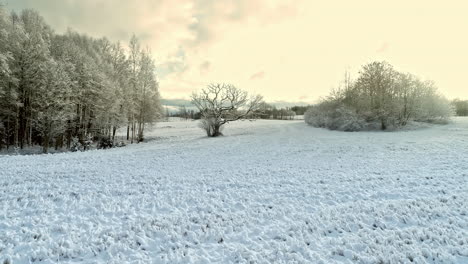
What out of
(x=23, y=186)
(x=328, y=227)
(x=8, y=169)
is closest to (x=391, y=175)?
(x=328, y=227)

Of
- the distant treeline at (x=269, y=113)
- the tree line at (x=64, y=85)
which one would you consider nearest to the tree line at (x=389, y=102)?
the distant treeline at (x=269, y=113)

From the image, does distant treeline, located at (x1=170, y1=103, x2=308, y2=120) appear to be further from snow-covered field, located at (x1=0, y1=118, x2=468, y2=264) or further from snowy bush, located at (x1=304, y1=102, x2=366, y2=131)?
snow-covered field, located at (x1=0, y1=118, x2=468, y2=264)

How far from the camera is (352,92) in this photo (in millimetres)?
33969

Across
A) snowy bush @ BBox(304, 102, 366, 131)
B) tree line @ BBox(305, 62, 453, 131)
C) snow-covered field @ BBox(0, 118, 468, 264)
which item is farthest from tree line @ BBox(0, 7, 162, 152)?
tree line @ BBox(305, 62, 453, 131)

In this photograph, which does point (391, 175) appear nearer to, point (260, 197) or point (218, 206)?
point (260, 197)

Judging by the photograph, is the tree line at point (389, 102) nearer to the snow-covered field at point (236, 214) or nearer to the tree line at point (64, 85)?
the snow-covered field at point (236, 214)

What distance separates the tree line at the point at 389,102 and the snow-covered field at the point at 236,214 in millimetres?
20388

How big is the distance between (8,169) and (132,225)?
9.88 metres

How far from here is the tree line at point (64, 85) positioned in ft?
61.0

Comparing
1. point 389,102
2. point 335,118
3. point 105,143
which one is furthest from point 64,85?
Answer: point 389,102

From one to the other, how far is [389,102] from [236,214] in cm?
3211

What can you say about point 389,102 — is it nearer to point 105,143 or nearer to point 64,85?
point 105,143

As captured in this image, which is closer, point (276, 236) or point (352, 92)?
point (276, 236)

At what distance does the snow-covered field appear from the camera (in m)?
4.37
